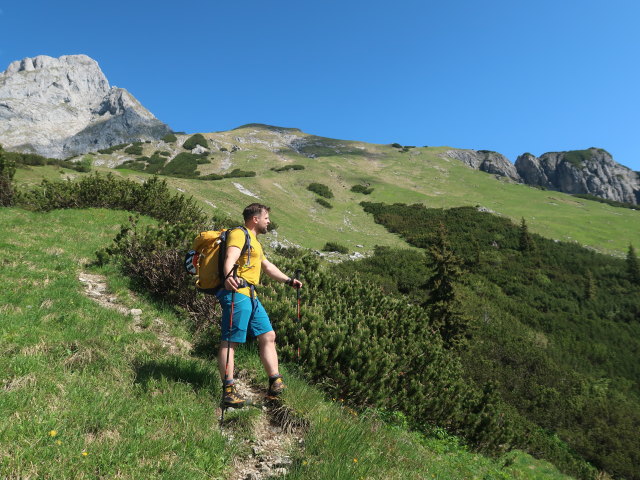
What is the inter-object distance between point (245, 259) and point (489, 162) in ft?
415

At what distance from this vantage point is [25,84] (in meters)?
171

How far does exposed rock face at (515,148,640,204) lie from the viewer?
114 meters

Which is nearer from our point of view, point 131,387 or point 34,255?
point 131,387

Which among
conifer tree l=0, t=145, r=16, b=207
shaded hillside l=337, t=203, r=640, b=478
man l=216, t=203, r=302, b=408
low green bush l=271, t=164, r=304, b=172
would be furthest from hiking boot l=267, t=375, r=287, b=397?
low green bush l=271, t=164, r=304, b=172

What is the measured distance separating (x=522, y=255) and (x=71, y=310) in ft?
121

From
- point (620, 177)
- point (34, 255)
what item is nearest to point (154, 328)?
point (34, 255)

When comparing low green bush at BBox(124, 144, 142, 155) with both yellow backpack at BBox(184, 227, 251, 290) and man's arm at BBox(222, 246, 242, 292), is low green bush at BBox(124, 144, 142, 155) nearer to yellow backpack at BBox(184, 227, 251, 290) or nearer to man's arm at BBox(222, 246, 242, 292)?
yellow backpack at BBox(184, 227, 251, 290)

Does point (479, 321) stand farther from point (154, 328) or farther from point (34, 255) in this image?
point (34, 255)

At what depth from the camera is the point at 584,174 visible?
115 metres

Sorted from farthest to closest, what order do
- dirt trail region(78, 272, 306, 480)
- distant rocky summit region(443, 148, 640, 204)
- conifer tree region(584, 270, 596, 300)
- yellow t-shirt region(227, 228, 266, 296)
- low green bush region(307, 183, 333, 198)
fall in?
1. distant rocky summit region(443, 148, 640, 204)
2. low green bush region(307, 183, 333, 198)
3. conifer tree region(584, 270, 596, 300)
4. yellow t-shirt region(227, 228, 266, 296)
5. dirt trail region(78, 272, 306, 480)

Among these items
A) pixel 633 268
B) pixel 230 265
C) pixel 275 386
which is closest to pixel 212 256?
pixel 230 265

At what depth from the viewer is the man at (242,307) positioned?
3869mm

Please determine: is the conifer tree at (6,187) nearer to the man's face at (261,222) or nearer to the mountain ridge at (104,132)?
the man's face at (261,222)

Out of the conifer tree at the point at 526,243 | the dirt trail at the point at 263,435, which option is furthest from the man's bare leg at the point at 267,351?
the conifer tree at the point at 526,243
